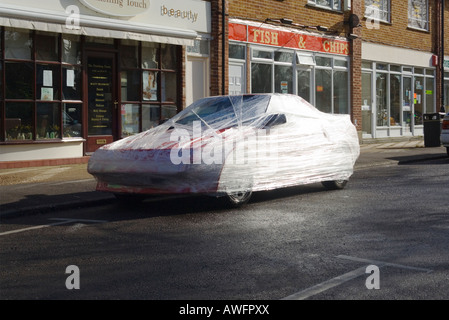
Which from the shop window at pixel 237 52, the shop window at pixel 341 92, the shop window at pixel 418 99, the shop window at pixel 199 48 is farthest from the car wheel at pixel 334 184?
the shop window at pixel 418 99

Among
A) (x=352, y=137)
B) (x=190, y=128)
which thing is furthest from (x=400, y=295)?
(x=352, y=137)

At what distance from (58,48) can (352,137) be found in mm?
7198

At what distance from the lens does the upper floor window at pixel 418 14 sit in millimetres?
26312

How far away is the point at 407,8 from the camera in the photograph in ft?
85.1

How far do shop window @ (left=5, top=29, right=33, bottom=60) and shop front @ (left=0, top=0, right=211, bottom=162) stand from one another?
21mm

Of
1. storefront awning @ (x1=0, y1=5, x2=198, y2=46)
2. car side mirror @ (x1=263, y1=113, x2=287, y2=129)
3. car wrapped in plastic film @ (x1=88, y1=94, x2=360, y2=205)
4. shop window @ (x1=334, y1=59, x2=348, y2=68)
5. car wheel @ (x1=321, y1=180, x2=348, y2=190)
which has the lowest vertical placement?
car wheel @ (x1=321, y1=180, x2=348, y2=190)

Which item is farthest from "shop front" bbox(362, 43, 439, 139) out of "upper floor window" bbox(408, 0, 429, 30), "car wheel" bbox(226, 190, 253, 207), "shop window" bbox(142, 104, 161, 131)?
"car wheel" bbox(226, 190, 253, 207)

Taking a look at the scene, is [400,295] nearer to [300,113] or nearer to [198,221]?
[198,221]

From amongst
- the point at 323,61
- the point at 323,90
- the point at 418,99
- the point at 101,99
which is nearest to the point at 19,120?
the point at 101,99

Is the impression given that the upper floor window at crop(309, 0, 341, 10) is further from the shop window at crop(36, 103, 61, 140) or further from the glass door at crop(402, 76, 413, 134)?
the shop window at crop(36, 103, 61, 140)

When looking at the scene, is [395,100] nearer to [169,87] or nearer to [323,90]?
[323,90]

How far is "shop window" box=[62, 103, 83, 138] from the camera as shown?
14484mm

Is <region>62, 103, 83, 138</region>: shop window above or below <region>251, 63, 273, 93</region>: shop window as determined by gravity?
below

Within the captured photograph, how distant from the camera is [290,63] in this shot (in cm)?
2009
